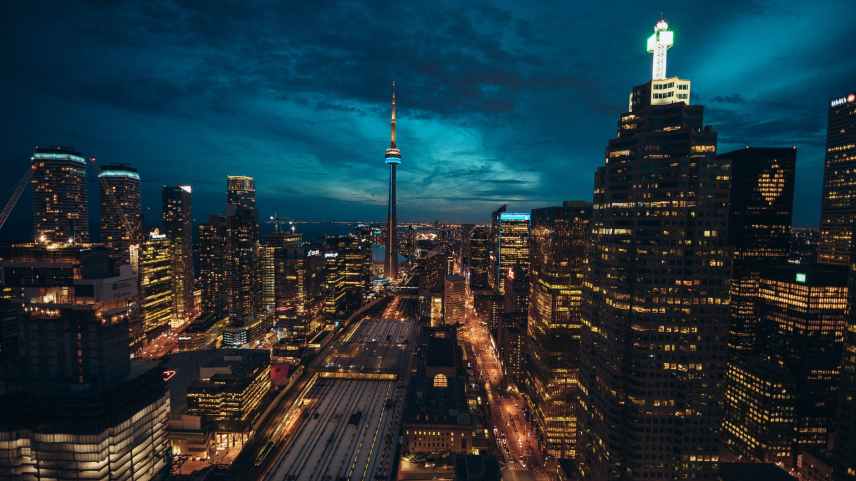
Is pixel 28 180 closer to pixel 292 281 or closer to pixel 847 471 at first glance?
pixel 292 281

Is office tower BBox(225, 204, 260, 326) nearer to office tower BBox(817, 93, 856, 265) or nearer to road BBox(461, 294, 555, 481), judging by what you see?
road BBox(461, 294, 555, 481)

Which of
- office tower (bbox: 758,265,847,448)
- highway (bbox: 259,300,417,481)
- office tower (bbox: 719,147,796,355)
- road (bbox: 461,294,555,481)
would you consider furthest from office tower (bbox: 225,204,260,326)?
office tower (bbox: 758,265,847,448)

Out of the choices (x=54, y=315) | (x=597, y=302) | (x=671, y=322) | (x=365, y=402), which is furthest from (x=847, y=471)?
(x=54, y=315)

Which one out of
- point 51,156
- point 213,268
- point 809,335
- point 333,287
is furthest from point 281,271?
point 809,335

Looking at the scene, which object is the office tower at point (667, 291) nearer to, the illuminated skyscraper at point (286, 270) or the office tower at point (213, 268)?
the illuminated skyscraper at point (286, 270)

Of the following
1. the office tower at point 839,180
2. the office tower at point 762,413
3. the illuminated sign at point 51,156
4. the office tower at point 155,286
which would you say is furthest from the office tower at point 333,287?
the office tower at point 839,180
